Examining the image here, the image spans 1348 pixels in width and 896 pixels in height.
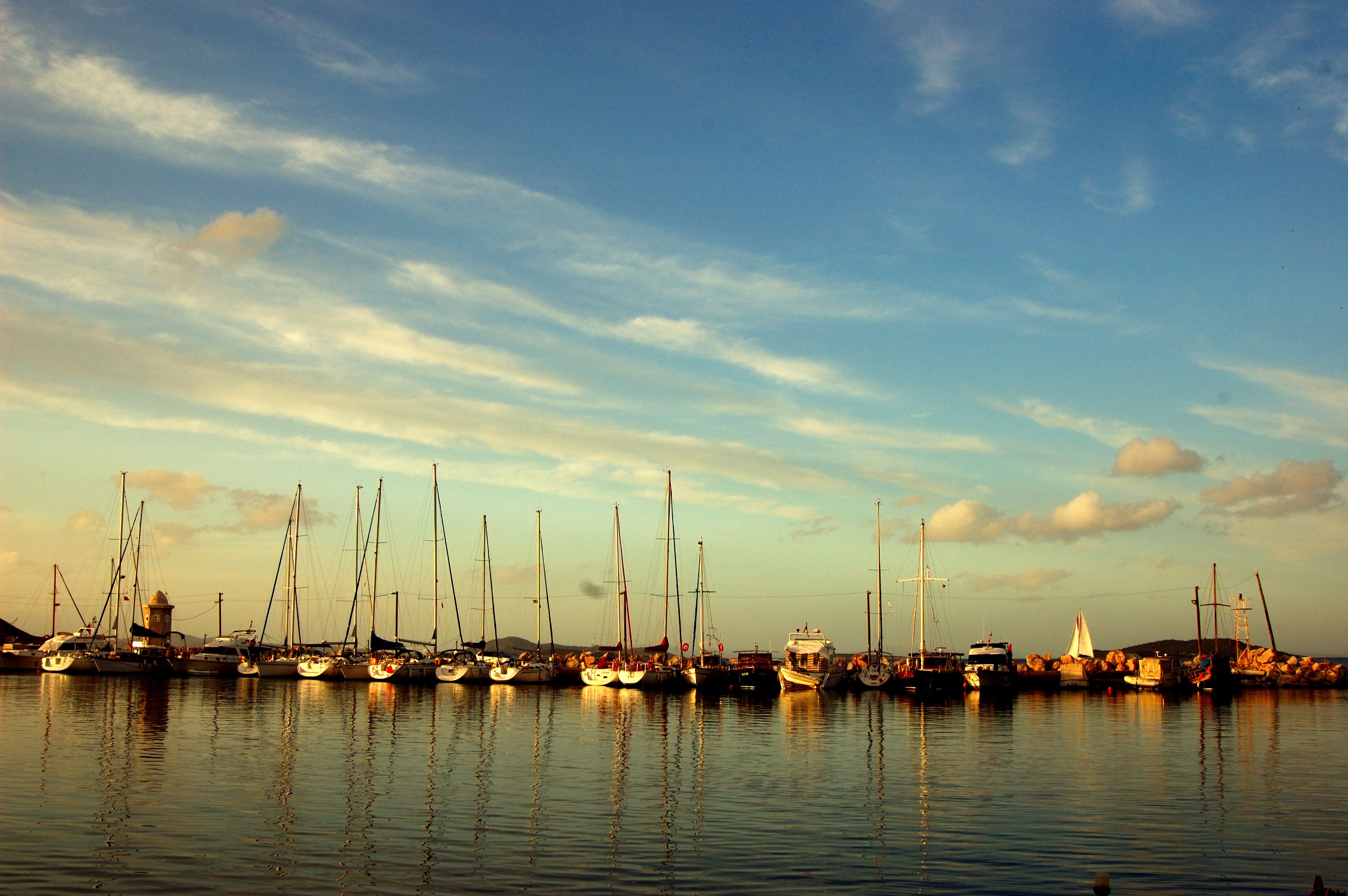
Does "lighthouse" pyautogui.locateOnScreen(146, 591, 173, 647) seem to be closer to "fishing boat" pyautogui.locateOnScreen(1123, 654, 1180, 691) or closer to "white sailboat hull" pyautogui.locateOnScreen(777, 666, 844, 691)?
"white sailboat hull" pyautogui.locateOnScreen(777, 666, 844, 691)

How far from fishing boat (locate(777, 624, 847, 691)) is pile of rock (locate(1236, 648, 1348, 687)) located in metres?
50.9

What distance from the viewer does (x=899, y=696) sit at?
90.3 meters

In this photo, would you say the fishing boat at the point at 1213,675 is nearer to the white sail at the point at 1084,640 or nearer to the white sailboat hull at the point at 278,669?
the white sail at the point at 1084,640

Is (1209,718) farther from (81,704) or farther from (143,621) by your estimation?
(143,621)

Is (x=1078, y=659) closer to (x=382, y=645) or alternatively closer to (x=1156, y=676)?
(x=1156, y=676)

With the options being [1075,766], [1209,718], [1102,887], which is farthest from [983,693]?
[1102,887]

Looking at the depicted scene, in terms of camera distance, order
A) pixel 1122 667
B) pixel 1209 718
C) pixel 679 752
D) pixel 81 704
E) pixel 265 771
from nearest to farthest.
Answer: pixel 265 771 < pixel 679 752 < pixel 81 704 < pixel 1209 718 < pixel 1122 667

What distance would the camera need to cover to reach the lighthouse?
124 m

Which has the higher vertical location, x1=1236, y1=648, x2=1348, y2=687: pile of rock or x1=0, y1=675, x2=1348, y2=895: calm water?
x1=0, y1=675, x2=1348, y2=895: calm water

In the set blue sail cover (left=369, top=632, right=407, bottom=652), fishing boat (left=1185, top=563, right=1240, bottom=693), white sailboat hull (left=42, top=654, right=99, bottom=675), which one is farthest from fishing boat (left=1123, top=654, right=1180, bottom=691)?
white sailboat hull (left=42, top=654, right=99, bottom=675)

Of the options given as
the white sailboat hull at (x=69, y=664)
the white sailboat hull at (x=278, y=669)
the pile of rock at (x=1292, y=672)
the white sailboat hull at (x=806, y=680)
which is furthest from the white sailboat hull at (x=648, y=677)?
the pile of rock at (x=1292, y=672)

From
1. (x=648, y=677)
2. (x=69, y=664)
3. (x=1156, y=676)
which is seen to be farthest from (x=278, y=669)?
(x=1156, y=676)

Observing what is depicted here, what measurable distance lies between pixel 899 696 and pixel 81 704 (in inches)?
2395

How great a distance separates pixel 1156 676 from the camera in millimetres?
109562
